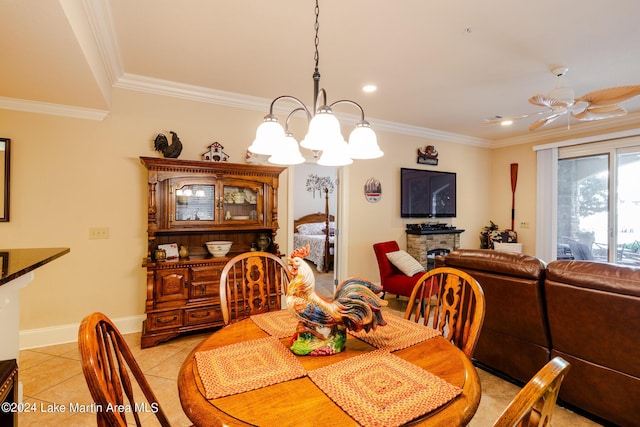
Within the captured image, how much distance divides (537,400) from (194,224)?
3.06 metres

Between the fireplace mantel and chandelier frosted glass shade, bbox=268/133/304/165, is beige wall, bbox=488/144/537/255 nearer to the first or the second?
the fireplace mantel

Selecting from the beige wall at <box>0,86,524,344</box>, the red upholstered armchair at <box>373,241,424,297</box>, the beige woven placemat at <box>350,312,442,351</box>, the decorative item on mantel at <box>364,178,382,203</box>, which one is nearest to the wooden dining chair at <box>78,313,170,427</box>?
the beige woven placemat at <box>350,312,442,351</box>

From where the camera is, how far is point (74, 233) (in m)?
3.00

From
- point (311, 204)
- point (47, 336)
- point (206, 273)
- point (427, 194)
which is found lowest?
point (47, 336)

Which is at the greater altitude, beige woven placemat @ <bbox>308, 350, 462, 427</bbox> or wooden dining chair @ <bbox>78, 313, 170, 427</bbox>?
wooden dining chair @ <bbox>78, 313, 170, 427</bbox>

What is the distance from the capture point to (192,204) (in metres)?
3.17

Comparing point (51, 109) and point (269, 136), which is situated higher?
point (51, 109)

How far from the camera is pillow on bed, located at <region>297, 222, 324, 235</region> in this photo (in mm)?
6891

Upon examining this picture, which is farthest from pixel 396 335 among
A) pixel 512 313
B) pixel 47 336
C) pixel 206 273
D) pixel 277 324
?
pixel 47 336

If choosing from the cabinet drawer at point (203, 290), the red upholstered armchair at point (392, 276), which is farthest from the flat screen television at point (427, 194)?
the cabinet drawer at point (203, 290)

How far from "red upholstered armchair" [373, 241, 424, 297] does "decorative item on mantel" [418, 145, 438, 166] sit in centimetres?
169

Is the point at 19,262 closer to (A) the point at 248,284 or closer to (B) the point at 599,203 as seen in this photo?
(A) the point at 248,284

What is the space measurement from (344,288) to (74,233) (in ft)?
10.1

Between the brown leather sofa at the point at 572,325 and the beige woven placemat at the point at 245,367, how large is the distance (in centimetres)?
176
